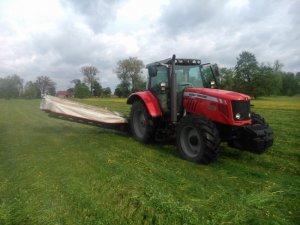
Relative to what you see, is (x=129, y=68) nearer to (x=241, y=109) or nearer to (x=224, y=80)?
(x=224, y=80)

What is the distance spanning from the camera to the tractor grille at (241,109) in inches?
263

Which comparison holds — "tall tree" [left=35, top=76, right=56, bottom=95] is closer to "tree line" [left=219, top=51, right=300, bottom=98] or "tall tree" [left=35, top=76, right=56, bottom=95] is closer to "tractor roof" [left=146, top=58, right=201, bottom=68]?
"tree line" [left=219, top=51, right=300, bottom=98]

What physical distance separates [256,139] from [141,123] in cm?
387

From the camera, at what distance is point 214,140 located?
6.49 meters

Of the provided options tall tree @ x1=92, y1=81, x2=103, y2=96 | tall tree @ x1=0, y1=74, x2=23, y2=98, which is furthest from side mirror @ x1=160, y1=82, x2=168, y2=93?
tall tree @ x1=0, y1=74, x2=23, y2=98

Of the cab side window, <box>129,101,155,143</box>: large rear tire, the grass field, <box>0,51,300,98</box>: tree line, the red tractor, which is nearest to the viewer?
the grass field

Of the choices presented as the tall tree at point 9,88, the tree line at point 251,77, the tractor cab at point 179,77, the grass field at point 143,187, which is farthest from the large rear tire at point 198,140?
the tall tree at point 9,88

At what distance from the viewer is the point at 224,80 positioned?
51500 mm

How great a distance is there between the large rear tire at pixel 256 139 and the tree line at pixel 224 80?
144 ft

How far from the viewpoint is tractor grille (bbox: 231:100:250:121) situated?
668cm

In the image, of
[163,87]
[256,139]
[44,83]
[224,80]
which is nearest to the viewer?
[256,139]

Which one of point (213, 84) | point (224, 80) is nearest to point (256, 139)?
point (213, 84)

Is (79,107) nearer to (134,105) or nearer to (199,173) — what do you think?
(134,105)

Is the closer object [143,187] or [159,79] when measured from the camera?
[143,187]
